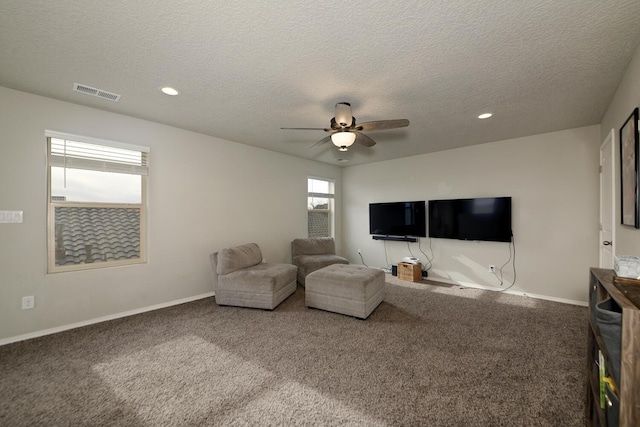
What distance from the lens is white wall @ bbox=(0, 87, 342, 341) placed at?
2629 millimetres

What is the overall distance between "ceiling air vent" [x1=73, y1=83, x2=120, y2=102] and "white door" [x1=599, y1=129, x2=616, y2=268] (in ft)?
17.7

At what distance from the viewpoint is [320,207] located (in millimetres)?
6172

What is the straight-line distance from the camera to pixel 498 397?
1.77 m

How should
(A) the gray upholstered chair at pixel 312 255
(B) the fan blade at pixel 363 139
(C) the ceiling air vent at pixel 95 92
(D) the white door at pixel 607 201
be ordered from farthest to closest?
(A) the gray upholstered chair at pixel 312 255 → (B) the fan blade at pixel 363 139 → (D) the white door at pixel 607 201 → (C) the ceiling air vent at pixel 95 92

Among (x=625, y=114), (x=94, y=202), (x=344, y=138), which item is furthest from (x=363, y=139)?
(x=94, y=202)

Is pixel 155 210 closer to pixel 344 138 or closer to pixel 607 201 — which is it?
pixel 344 138

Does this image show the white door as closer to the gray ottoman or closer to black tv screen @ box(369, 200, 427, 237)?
black tv screen @ box(369, 200, 427, 237)

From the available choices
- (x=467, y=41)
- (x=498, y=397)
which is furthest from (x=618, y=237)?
(x=467, y=41)

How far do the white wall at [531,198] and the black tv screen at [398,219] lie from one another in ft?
0.79

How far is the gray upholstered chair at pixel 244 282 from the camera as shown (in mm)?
3422

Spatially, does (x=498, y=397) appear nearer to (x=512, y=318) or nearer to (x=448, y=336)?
(x=448, y=336)

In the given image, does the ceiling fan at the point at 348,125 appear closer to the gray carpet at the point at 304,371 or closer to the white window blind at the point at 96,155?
the gray carpet at the point at 304,371

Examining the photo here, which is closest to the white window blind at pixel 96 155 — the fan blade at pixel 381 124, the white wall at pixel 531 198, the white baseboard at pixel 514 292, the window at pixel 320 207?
the fan blade at pixel 381 124

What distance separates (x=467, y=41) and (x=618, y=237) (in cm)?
256
